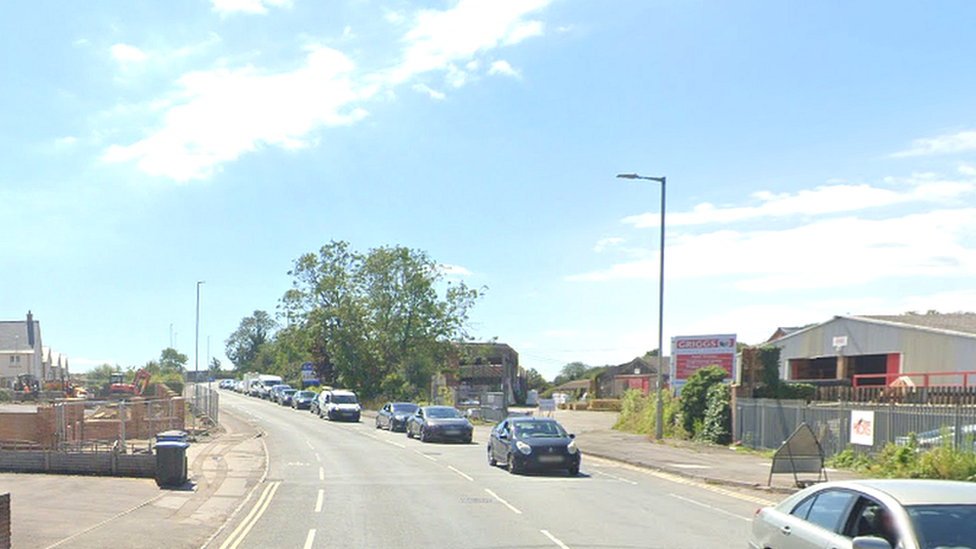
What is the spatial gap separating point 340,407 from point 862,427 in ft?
112

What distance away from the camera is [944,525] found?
6.52 m

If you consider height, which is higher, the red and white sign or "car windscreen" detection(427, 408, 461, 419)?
the red and white sign

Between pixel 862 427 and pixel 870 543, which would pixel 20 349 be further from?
pixel 870 543

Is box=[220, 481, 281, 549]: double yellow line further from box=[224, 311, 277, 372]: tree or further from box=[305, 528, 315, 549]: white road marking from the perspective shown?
box=[224, 311, 277, 372]: tree

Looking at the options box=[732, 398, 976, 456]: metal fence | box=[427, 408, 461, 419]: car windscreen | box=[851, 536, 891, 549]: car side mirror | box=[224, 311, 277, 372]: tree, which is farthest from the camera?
box=[224, 311, 277, 372]: tree

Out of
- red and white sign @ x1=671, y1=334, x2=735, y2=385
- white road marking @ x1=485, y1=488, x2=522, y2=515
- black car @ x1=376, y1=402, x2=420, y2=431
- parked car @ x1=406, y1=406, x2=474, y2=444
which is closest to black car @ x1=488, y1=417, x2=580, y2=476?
white road marking @ x1=485, y1=488, x2=522, y2=515

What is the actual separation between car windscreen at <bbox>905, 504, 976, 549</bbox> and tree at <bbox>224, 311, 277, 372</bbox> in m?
187

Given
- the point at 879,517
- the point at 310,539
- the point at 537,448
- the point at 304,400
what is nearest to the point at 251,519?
the point at 310,539

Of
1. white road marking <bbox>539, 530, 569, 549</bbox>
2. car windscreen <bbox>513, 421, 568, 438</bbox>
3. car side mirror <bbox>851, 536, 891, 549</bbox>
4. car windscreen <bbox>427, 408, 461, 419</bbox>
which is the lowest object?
car windscreen <bbox>427, 408, 461, 419</bbox>

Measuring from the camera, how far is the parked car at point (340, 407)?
54469mm

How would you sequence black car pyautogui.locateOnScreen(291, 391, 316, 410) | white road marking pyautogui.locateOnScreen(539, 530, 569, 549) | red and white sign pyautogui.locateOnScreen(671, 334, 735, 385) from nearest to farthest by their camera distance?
white road marking pyautogui.locateOnScreen(539, 530, 569, 549)
red and white sign pyautogui.locateOnScreen(671, 334, 735, 385)
black car pyautogui.locateOnScreen(291, 391, 316, 410)

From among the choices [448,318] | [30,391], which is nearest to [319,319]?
[448,318]

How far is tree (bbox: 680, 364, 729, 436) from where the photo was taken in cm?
3744

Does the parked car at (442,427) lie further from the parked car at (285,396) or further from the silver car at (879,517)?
the parked car at (285,396)
